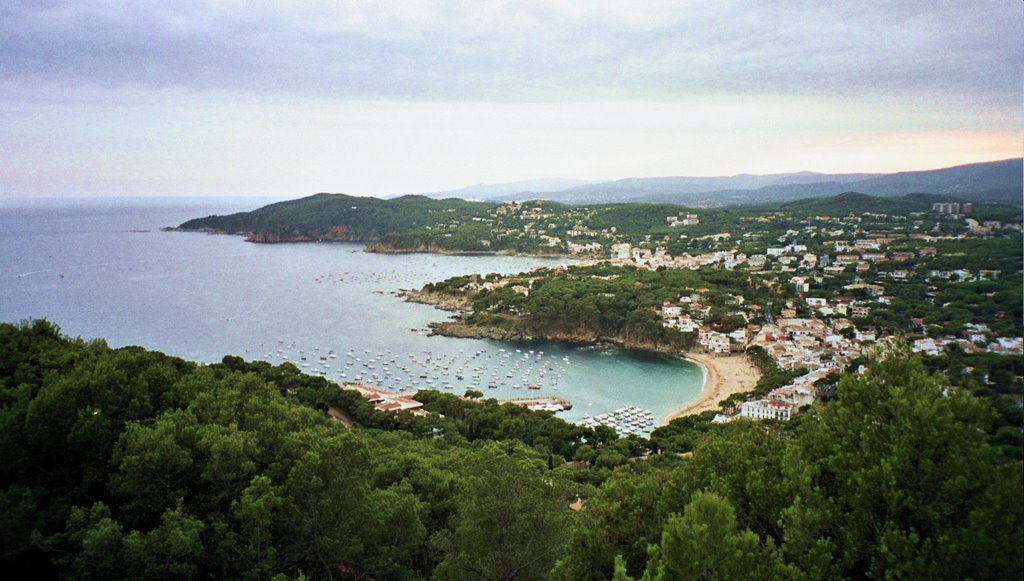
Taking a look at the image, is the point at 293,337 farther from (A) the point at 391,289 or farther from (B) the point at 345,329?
(A) the point at 391,289

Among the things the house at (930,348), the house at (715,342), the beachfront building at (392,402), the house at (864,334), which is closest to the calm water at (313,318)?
the house at (715,342)

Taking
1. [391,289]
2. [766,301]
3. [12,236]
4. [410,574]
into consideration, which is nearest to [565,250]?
[391,289]

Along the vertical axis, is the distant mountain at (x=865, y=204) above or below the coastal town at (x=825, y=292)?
above

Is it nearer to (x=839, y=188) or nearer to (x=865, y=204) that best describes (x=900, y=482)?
(x=865, y=204)

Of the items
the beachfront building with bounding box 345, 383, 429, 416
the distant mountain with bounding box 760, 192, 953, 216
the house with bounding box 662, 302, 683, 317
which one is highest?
the distant mountain with bounding box 760, 192, 953, 216

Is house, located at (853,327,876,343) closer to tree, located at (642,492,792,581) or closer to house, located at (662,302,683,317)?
house, located at (662,302,683,317)

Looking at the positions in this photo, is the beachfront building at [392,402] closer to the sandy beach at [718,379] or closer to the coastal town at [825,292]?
the sandy beach at [718,379]

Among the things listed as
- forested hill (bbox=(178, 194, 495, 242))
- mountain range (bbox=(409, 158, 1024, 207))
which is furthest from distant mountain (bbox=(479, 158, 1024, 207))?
forested hill (bbox=(178, 194, 495, 242))
